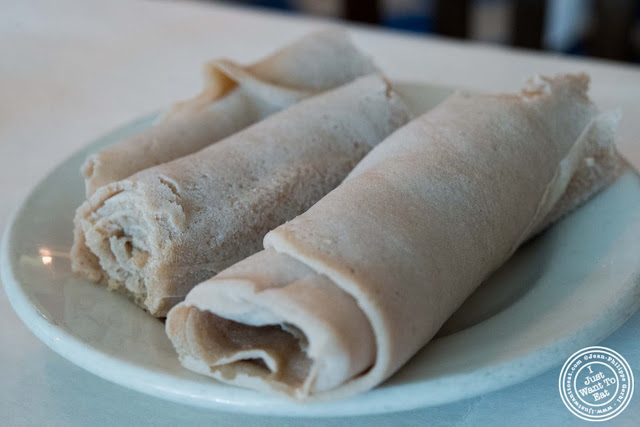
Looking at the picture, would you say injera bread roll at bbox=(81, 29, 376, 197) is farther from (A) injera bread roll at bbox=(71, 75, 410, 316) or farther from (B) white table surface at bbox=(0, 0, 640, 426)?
(B) white table surface at bbox=(0, 0, 640, 426)

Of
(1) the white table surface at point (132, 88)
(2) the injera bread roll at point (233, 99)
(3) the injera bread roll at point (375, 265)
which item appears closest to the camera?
(3) the injera bread roll at point (375, 265)

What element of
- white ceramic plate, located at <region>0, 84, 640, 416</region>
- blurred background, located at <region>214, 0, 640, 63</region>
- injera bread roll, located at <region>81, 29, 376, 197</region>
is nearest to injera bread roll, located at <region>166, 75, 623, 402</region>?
white ceramic plate, located at <region>0, 84, 640, 416</region>

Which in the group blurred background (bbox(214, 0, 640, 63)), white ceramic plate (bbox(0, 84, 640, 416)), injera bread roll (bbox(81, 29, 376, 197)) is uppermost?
injera bread roll (bbox(81, 29, 376, 197))

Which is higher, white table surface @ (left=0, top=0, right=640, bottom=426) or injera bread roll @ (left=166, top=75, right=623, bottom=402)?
injera bread roll @ (left=166, top=75, right=623, bottom=402)

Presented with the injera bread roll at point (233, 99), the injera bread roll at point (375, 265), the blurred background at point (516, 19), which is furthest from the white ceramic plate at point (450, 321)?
the blurred background at point (516, 19)

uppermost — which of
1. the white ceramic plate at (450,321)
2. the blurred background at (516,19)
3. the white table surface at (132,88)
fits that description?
the white ceramic plate at (450,321)

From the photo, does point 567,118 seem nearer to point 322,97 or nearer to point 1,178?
point 322,97

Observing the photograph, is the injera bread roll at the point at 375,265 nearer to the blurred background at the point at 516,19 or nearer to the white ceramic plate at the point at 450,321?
the white ceramic plate at the point at 450,321

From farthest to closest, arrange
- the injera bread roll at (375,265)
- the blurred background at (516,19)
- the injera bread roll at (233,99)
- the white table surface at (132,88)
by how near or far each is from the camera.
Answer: the blurred background at (516,19) < the injera bread roll at (233,99) < the white table surface at (132,88) < the injera bread roll at (375,265)
